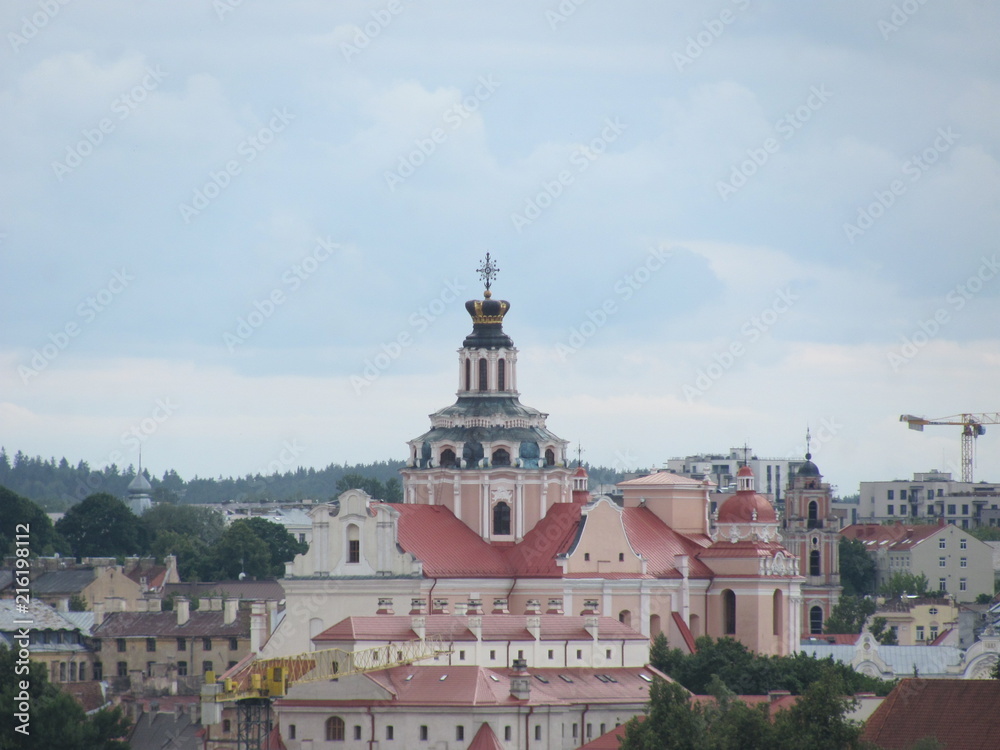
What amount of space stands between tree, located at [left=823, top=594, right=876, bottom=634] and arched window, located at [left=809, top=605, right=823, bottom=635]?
42 cm

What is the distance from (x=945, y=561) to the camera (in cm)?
18125

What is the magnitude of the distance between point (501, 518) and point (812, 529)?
55317 millimetres

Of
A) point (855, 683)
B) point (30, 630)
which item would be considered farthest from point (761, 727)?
point (30, 630)

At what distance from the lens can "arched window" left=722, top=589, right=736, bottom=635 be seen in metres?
111

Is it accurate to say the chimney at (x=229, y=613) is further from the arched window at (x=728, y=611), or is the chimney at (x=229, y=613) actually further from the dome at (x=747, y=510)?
the arched window at (x=728, y=611)

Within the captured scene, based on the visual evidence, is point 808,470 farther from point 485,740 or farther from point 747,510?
point 485,740

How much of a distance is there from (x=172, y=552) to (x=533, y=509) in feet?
257

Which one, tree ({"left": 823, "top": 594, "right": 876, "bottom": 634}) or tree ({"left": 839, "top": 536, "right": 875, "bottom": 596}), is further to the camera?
tree ({"left": 839, "top": 536, "right": 875, "bottom": 596})

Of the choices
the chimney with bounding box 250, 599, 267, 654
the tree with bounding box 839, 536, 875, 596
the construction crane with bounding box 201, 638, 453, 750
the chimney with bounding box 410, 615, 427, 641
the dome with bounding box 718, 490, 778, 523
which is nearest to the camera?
the construction crane with bounding box 201, 638, 453, 750

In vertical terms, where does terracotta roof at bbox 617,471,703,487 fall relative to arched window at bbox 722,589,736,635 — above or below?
above

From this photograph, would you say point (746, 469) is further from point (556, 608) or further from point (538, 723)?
point (538, 723)

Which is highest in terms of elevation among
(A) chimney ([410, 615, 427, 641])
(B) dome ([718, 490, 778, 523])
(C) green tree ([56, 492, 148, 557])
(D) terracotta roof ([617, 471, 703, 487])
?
(C) green tree ([56, 492, 148, 557])

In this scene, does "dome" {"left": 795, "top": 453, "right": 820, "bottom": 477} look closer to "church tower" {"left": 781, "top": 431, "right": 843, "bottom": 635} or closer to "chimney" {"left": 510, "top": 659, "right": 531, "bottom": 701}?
"church tower" {"left": 781, "top": 431, "right": 843, "bottom": 635}

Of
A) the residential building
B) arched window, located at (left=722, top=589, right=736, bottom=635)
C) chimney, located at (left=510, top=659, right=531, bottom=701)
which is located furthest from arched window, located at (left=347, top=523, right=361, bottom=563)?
the residential building
